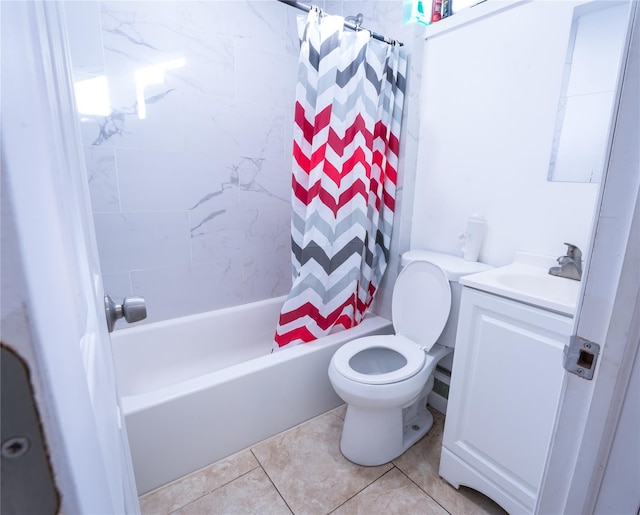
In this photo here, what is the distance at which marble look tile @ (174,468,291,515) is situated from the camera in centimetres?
128

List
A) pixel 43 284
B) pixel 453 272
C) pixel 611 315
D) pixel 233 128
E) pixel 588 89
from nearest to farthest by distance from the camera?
pixel 43 284
pixel 611 315
pixel 588 89
pixel 453 272
pixel 233 128

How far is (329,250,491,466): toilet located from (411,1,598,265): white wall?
237 mm

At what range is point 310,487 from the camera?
1.39m

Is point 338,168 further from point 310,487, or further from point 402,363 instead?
point 310,487

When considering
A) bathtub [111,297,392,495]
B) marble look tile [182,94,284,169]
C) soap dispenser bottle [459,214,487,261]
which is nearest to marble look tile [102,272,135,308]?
bathtub [111,297,392,495]

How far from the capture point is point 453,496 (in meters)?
1.37

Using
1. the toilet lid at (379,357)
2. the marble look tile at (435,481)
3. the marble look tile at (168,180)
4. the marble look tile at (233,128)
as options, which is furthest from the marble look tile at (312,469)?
the marble look tile at (233,128)

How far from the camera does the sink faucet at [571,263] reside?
130cm

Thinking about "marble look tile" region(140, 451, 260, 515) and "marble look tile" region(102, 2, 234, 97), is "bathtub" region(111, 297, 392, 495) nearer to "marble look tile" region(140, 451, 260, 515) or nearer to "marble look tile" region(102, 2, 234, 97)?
"marble look tile" region(140, 451, 260, 515)

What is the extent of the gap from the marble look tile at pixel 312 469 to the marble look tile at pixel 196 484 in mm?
78

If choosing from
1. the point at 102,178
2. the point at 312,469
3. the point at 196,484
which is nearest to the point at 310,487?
the point at 312,469

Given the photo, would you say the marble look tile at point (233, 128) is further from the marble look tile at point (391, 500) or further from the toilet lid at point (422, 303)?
the marble look tile at point (391, 500)

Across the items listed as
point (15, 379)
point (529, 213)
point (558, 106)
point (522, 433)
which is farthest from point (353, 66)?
point (15, 379)

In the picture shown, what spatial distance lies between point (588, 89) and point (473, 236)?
69 cm
